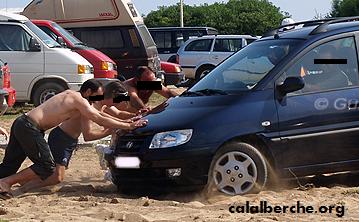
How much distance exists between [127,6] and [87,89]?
44.3ft

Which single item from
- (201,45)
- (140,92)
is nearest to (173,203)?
(140,92)

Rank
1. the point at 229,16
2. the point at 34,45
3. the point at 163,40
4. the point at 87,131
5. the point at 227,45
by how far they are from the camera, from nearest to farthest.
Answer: the point at 87,131 < the point at 34,45 < the point at 227,45 < the point at 163,40 < the point at 229,16

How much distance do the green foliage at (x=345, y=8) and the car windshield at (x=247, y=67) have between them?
3790cm

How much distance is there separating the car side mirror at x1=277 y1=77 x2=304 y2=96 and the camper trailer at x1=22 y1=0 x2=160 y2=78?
1320cm

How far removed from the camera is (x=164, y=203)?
7.66 meters

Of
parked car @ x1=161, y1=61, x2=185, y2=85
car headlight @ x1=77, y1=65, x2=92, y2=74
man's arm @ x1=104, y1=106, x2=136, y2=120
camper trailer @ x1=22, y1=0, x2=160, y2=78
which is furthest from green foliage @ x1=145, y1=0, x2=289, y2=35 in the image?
man's arm @ x1=104, y1=106, x2=136, y2=120

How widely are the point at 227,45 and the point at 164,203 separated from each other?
800 inches

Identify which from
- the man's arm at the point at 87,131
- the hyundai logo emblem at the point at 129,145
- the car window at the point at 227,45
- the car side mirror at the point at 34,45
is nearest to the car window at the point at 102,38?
the car side mirror at the point at 34,45

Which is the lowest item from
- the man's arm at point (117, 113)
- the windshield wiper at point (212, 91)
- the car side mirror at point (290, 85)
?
the man's arm at point (117, 113)

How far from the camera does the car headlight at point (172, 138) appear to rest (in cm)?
770

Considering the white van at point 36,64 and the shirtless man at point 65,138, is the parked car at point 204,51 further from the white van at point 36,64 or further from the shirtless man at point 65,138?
the shirtless man at point 65,138

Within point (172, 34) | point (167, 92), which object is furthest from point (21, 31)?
point (172, 34)

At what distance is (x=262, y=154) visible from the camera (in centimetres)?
790

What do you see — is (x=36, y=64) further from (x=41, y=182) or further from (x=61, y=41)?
(x=41, y=182)
